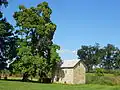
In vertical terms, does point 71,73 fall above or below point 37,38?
below

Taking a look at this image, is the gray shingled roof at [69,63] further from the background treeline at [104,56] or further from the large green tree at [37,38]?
the background treeline at [104,56]

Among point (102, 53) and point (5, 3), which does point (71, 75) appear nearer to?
point (5, 3)

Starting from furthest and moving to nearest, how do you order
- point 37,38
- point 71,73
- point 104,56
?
1. point 104,56
2. point 71,73
3. point 37,38

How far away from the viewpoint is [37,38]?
6275 centimetres

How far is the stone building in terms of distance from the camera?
7100 cm

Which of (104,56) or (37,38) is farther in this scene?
(104,56)

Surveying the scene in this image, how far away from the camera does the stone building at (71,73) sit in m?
71.0

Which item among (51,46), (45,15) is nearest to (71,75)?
(51,46)

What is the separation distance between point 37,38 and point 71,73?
13517 mm

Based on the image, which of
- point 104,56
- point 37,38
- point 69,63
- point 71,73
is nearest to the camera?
point 37,38

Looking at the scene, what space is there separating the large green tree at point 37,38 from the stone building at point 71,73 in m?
8.81

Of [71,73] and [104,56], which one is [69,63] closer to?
[71,73]

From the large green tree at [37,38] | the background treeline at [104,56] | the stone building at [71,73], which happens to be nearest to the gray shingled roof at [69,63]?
the stone building at [71,73]

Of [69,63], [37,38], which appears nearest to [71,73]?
[69,63]
